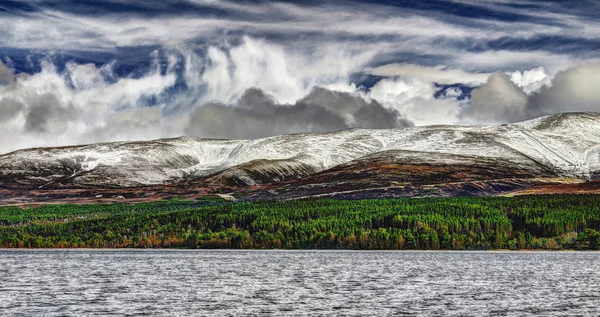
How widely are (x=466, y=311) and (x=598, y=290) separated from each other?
36.5 metres

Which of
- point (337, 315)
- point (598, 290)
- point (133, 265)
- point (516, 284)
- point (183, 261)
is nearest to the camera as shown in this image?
point (337, 315)

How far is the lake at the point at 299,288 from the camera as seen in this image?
3831 inches

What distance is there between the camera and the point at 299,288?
124312mm

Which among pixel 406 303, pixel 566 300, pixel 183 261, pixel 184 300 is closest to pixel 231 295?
pixel 184 300

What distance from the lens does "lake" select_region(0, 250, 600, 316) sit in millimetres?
97312

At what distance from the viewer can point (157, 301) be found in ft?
349

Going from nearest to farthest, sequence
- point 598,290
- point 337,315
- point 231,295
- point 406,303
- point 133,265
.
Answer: point 337,315 < point 406,303 < point 231,295 < point 598,290 < point 133,265

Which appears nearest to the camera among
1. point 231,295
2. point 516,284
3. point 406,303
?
point 406,303

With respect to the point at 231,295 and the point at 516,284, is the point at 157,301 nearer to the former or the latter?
the point at 231,295

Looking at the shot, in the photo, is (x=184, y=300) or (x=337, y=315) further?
(x=184, y=300)

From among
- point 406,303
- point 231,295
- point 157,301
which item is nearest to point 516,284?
point 406,303

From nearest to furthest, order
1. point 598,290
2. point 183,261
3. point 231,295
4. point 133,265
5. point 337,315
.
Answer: point 337,315 < point 231,295 < point 598,290 < point 133,265 < point 183,261

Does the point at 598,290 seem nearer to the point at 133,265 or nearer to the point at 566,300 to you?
the point at 566,300

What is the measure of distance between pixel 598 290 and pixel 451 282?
23.7 metres
